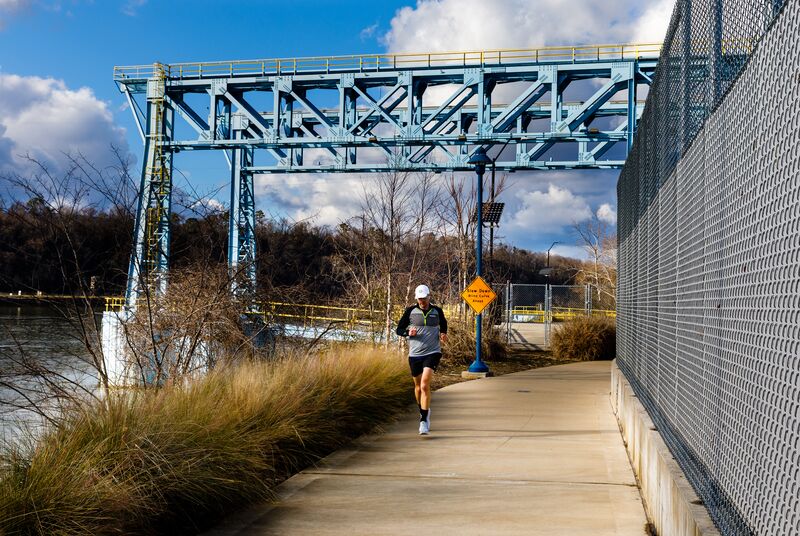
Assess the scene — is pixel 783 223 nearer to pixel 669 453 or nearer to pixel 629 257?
pixel 669 453

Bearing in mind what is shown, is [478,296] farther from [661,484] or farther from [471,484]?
[661,484]

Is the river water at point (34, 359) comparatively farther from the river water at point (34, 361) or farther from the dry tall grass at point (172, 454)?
the dry tall grass at point (172, 454)

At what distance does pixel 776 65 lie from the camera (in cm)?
286

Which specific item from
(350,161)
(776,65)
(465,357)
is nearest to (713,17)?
(776,65)

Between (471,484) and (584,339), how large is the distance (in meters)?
17.2

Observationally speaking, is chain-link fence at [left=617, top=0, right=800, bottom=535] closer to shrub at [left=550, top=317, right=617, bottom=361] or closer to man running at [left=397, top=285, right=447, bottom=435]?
man running at [left=397, top=285, right=447, bottom=435]

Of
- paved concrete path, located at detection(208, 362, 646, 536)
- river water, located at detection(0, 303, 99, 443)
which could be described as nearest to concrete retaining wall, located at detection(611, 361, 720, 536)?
paved concrete path, located at detection(208, 362, 646, 536)

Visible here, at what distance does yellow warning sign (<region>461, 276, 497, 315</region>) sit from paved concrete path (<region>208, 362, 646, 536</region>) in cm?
589

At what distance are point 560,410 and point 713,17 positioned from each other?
30.2 ft

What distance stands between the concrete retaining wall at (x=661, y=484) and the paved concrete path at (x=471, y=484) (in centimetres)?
22

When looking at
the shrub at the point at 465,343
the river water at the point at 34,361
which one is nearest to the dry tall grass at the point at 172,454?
the river water at the point at 34,361

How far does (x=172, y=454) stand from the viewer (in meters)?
6.11

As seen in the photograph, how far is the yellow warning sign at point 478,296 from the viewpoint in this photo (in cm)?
1806

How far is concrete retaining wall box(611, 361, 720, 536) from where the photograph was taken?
13.9ft
